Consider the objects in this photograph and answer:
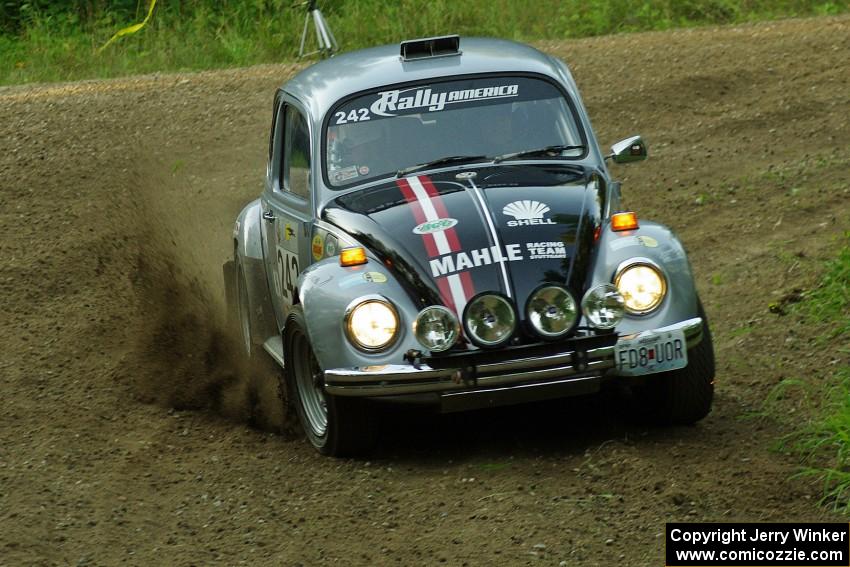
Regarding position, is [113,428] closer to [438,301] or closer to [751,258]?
[438,301]

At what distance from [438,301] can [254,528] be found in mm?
1140

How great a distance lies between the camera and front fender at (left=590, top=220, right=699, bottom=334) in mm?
5441

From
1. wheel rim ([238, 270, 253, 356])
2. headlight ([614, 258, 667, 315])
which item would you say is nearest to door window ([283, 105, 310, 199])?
wheel rim ([238, 270, 253, 356])

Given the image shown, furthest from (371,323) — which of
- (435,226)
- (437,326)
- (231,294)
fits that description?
(231,294)

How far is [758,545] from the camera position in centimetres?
443

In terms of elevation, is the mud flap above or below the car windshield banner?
below

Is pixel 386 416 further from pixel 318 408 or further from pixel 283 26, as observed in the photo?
pixel 283 26

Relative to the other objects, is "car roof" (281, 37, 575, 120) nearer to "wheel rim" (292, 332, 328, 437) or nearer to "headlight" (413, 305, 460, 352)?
"wheel rim" (292, 332, 328, 437)

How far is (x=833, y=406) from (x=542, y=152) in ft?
5.92

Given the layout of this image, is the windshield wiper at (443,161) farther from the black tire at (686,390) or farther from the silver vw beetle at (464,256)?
the black tire at (686,390)

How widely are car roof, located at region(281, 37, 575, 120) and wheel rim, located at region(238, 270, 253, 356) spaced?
4.27ft

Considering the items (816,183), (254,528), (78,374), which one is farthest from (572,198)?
(816,183)

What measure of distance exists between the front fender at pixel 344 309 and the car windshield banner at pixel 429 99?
1.12m

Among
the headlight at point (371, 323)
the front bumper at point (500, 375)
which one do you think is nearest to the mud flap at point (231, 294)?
the headlight at point (371, 323)
